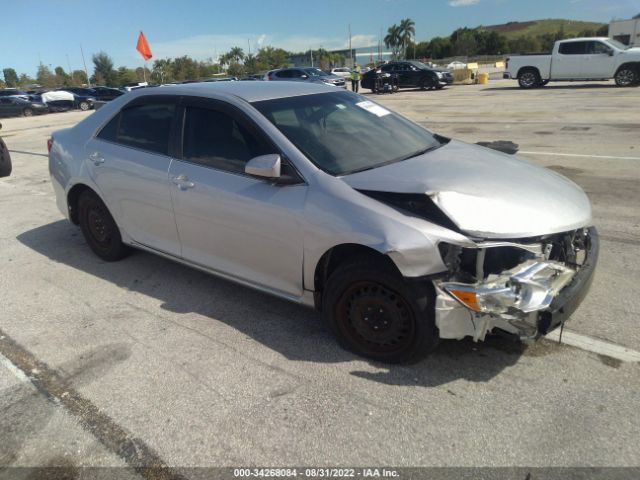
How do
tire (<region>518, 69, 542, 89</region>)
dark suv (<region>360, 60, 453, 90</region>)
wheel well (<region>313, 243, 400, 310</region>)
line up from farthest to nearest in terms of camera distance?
dark suv (<region>360, 60, 453, 90</region>) < tire (<region>518, 69, 542, 89</region>) < wheel well (<region>313, 243, 400, 310</region>)

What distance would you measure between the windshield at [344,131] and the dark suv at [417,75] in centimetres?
2373

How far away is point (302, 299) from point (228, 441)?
107 cm

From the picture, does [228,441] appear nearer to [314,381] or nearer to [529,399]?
[314,381]

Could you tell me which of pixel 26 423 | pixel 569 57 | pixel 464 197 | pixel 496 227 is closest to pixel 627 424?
pixel 496 227

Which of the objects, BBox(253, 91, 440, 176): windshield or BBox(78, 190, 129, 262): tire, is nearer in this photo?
BBox(253, 91, 440, 176): windshield

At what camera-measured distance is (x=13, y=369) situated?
10.5 ft

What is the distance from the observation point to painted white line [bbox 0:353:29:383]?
3088 mm

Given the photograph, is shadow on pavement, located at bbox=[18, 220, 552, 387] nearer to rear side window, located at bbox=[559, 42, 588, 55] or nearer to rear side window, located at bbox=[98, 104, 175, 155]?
rear side window, located at bbox=[98, 104, 175, 155]

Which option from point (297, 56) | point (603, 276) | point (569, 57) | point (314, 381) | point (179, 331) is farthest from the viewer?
point (297, 56)

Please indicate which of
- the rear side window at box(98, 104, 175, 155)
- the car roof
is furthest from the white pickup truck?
→ the rear side window at box(98, 104, 175, 155)

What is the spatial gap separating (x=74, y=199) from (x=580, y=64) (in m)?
22.1

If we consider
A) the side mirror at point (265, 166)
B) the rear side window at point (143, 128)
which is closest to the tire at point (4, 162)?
the rear side window at point (143, 128)

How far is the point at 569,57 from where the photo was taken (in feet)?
69.1

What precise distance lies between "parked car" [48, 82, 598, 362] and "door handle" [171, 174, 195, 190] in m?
0.01
